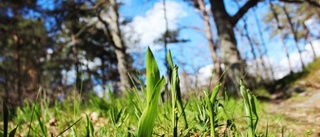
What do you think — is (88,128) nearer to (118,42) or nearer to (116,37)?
(118,42)

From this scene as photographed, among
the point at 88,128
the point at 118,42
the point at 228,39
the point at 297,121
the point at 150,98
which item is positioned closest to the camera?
the point at 150,98

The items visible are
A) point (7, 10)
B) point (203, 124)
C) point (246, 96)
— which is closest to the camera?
point (246, 96)

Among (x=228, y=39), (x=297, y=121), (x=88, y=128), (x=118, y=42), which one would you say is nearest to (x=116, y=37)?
(x=118, y=42)

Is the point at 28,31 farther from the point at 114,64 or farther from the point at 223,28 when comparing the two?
the point at 223,28

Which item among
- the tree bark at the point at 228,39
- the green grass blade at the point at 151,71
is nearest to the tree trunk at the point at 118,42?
the tree bark at the point at 228,39

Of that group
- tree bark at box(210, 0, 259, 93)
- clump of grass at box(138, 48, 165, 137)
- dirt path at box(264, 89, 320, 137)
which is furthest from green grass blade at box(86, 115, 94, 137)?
tree bark at box(210, 0, 259, 93)

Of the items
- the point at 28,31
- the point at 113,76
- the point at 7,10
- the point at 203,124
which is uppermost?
the point at 7,10

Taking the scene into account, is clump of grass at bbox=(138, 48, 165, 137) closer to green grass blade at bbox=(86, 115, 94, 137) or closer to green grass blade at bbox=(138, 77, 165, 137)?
green grass blade at bbox=(138, 77, 165, 137)

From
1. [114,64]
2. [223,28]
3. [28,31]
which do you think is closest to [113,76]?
[114,64]

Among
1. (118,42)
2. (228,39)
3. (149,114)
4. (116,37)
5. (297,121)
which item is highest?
(116,37)
